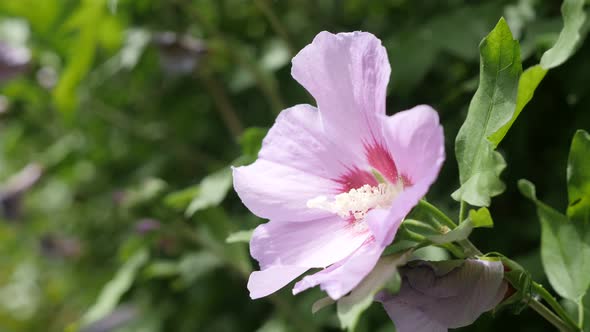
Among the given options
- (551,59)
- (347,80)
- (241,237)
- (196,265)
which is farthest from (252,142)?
(196,265)

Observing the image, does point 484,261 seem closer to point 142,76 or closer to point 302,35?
point 302,35

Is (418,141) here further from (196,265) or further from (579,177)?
(196,265)

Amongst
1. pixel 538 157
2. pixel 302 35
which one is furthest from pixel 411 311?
pixel 302 35

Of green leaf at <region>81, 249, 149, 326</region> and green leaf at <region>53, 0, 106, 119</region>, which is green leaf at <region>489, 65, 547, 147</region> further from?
green leaf at <region>53, 0, 106, 119</region>

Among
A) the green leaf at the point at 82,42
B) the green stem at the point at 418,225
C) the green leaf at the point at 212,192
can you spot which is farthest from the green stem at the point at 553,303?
the green leaf at the point at 82,42

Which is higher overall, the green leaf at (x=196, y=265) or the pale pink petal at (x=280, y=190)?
the pale pink petal at (x=280, y=190)

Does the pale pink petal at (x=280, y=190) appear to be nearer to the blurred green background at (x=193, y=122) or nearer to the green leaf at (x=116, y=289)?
the blurred green background at (x=193, y=122)
